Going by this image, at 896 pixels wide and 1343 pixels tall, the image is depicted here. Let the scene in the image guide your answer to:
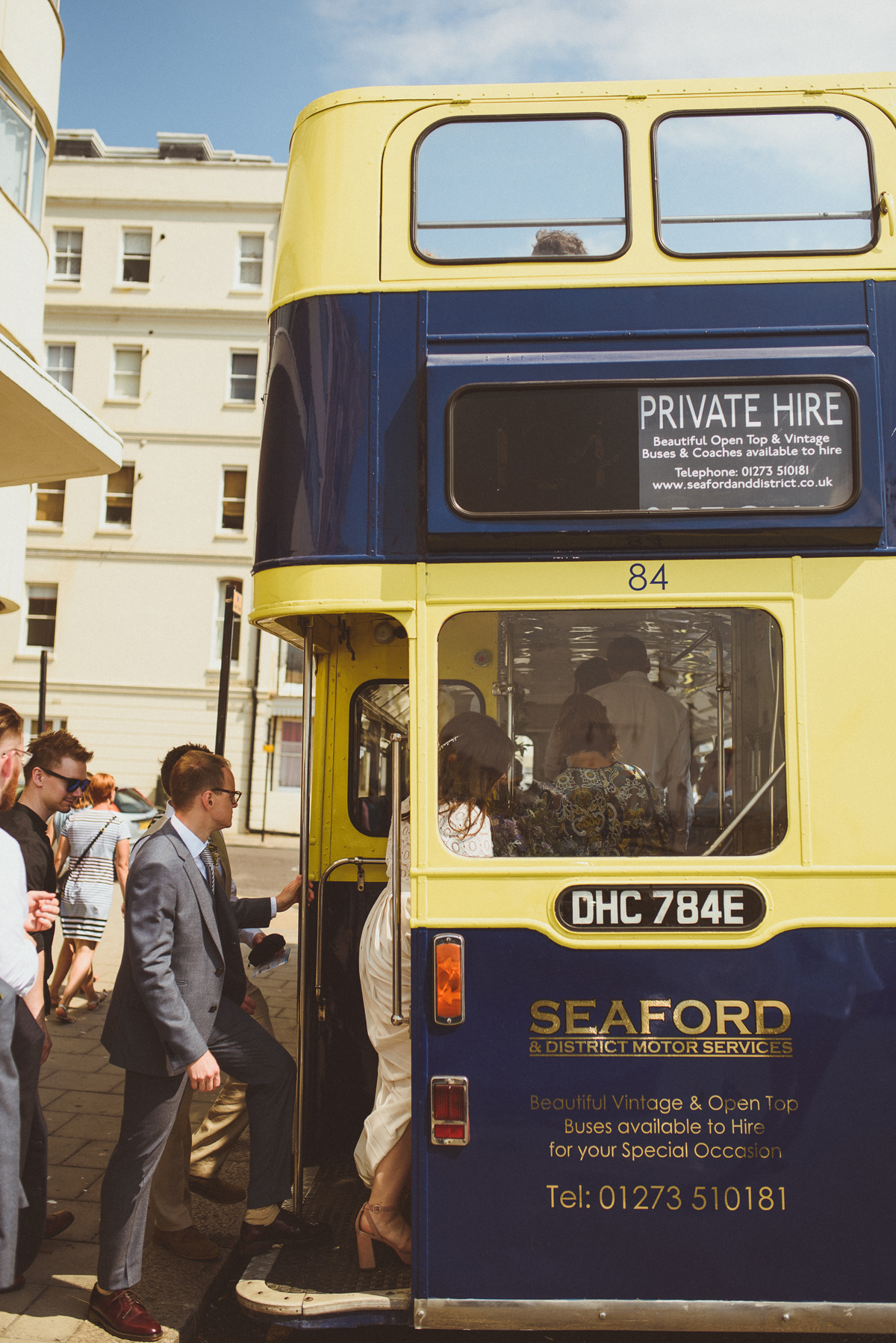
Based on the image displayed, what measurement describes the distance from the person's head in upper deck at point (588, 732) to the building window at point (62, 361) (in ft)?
93.5

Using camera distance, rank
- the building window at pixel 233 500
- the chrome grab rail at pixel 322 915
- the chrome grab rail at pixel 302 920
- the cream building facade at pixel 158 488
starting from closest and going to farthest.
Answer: the chrome grab rail at pixel 302 920 → the chrome grab rail at pixel 322 915 → the cream building facade at pixel 158 488 → the building window at pixel 233 500

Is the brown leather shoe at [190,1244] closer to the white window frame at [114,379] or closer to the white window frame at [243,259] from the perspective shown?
the white window frame at [114,379]

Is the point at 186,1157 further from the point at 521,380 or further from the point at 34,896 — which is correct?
the point at 521,380

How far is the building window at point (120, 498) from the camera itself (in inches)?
1073

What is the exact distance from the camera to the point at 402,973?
3.31 metres

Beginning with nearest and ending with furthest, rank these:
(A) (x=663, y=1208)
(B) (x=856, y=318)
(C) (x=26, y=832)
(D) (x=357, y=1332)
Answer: (A) (x=663, y=1208) < (B) (x=856, y=318) < (D) (x=357, y=1332) < (C) (x=26, y=832)

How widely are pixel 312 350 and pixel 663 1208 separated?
9.49 ft

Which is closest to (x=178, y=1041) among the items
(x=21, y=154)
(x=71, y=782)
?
(x=71, y=782)

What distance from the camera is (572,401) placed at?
313 cm

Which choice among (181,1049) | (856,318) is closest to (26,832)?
(181,1049)

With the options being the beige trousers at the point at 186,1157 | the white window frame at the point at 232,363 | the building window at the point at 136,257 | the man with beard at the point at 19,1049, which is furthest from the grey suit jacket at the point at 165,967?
the building window at the point at 136,257

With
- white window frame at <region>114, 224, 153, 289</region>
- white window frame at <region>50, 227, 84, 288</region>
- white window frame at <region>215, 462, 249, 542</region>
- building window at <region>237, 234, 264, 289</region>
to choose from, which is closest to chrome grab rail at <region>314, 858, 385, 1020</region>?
white window frame at <region>215, 462, 249, 542</region>

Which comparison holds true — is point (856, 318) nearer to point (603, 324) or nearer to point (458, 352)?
point (603, 324)

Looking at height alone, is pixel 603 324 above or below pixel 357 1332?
above
